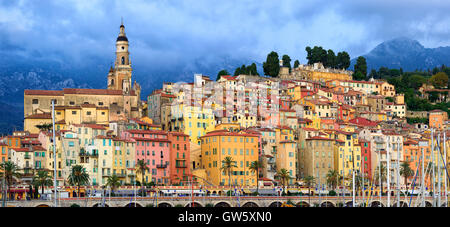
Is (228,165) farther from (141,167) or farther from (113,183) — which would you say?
(113,183)

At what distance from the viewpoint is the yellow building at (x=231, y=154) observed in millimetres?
90562

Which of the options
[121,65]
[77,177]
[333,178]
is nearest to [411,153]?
[333,178]

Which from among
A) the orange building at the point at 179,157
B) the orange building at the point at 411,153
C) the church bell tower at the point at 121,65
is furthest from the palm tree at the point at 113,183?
the orange building at the point at 411,153

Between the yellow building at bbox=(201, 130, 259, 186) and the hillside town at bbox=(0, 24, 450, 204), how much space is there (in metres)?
0.15

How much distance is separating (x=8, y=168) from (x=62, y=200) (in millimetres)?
7766

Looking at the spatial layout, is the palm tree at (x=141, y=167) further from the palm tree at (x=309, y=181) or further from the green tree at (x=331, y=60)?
the green tree at (x=331, y=60)

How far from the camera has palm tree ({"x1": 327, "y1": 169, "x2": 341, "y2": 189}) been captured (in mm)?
92500

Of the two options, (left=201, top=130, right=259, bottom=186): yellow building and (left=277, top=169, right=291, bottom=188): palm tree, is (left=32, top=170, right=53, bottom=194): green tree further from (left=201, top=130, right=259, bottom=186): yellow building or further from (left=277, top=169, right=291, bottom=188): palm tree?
(left=277, top=169, right=291, bottom=188): palm tree

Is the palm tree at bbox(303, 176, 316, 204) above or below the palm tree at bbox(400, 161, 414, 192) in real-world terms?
below

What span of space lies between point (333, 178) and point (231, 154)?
46.2ft

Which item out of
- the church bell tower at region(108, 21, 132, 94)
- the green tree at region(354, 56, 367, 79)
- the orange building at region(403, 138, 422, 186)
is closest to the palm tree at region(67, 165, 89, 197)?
the church bell tower at region(108, 21, 132, 94)
